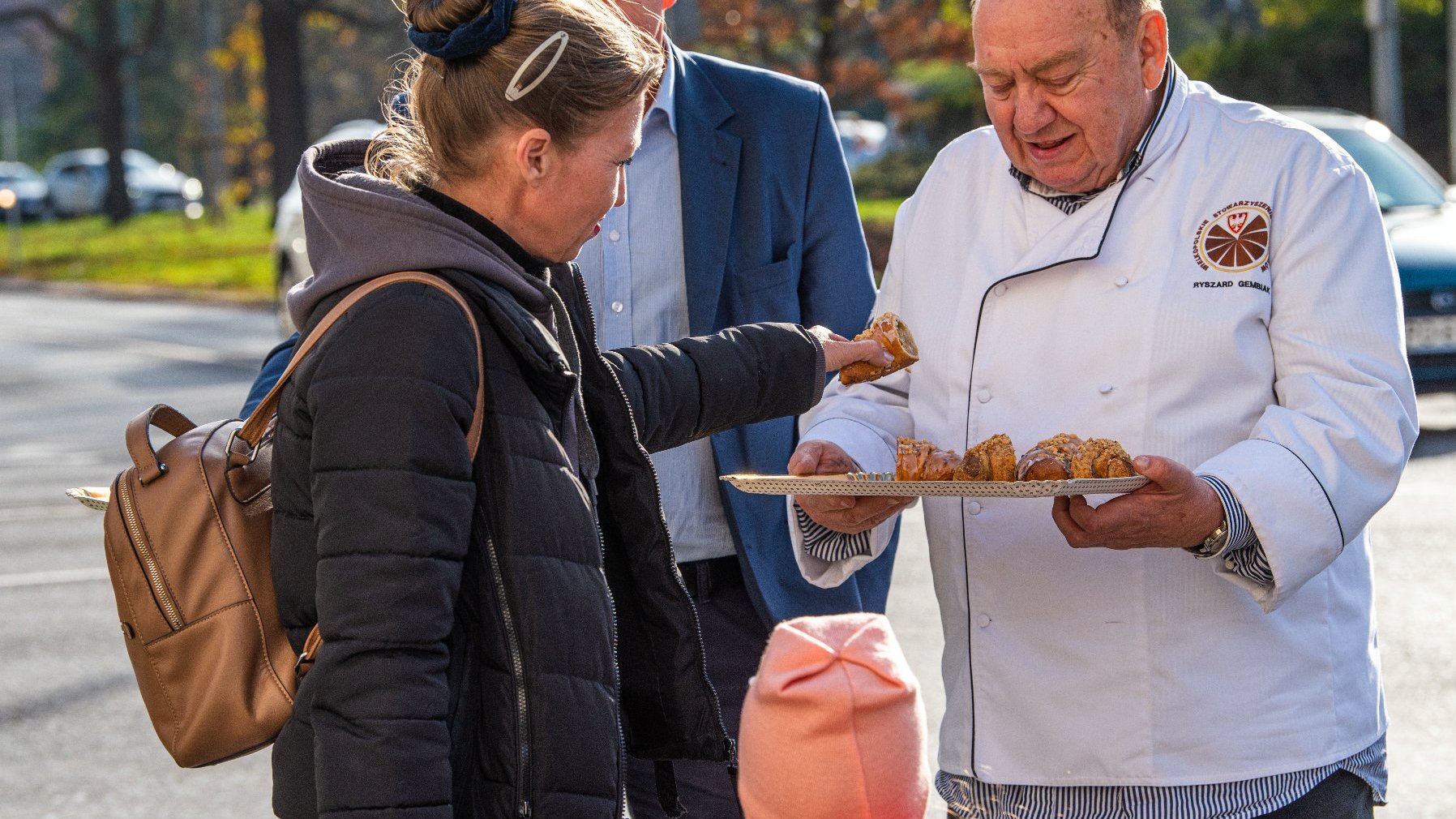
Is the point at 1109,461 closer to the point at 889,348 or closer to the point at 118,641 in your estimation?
the point at 889,348

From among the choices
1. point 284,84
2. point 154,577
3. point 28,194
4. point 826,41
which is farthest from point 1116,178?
point 28,194

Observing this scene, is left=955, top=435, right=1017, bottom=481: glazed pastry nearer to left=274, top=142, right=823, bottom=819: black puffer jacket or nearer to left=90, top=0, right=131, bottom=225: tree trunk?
left=274, top=142, right=823, bottom=819: black puffer jacket

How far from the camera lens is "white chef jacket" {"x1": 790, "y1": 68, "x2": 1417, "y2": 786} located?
8.43ft

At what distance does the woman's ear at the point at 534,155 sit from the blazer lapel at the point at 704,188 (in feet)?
3.46

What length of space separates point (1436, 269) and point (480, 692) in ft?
31.6

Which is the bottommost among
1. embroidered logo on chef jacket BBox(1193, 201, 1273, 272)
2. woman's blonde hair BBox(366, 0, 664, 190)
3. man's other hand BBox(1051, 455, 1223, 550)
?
Answer: man's other hand BBox(1051, 455, 1223, 550)

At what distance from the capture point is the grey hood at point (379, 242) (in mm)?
2252

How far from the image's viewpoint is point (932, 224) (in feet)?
10.1

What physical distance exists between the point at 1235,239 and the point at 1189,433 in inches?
12.5

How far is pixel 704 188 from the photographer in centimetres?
343

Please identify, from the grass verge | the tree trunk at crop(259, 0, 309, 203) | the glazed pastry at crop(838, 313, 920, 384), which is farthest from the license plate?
the tree trunk at crop(259, 0, 309, 203)

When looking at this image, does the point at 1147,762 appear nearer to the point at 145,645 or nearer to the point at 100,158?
the point at 145,645

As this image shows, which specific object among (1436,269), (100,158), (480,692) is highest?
(480,692)

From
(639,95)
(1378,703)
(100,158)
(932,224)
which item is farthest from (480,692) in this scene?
(100,158)
